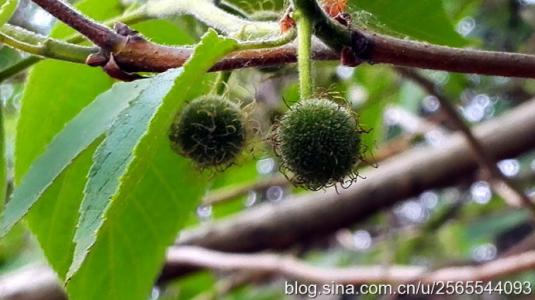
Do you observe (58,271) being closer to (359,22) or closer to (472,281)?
(359,22)

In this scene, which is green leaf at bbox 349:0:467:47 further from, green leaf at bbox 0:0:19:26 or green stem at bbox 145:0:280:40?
green leaf at bbox 0:0:19:26

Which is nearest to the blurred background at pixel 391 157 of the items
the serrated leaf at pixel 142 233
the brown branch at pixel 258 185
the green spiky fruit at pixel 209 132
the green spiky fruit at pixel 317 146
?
the brown branch at pixel 258 185

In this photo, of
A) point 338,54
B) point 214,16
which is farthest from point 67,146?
point 338,54

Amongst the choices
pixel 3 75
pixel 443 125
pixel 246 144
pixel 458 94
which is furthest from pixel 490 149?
pixel 3 75

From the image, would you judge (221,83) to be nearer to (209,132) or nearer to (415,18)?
(209,132)

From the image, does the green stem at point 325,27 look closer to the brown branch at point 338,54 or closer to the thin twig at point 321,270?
the brown branch at point 338,54
